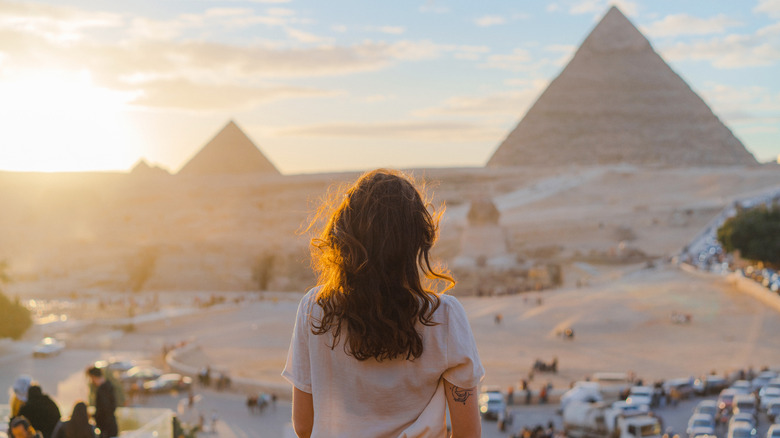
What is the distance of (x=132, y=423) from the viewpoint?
571 cm

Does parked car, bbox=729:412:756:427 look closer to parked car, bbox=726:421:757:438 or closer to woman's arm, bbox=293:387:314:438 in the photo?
parked car, bbox=726:421:757:438

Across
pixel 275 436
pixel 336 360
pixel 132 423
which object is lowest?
pixel 275 436

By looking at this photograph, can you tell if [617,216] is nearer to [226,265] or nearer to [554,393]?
[226,265]

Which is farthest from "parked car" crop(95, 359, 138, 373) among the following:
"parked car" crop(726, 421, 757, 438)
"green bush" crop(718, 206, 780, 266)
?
"green bush" crop(718, 206, 780, 266)

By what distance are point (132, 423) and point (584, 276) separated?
100 ft

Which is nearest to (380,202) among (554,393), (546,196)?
(554,393)

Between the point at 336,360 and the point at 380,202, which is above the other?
the point at 380,202

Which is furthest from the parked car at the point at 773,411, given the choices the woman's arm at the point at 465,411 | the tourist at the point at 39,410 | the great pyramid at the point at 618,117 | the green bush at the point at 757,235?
the great pyramid at the point at 618,117

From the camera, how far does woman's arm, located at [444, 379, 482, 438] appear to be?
1.92 metres

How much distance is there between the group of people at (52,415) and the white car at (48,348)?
16629mm

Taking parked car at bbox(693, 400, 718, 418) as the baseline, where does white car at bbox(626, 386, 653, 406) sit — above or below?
above

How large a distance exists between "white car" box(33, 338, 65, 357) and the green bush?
845 inches

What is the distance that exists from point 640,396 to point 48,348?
46.5 feet

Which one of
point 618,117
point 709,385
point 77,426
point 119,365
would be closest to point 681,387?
point 709,385
